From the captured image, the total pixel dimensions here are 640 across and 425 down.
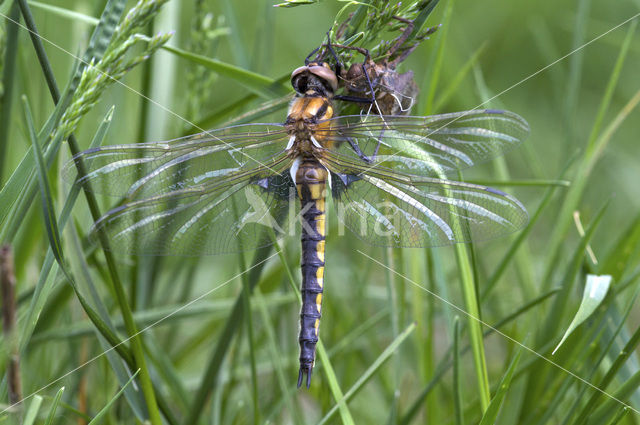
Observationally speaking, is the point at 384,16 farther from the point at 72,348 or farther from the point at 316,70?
the point at 72,348

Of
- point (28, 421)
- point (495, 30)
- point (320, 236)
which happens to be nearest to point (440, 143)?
point (320, 236)

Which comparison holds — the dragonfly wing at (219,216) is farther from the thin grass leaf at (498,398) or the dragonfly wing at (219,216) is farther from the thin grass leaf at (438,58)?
the thin grass leaf at (498,398)

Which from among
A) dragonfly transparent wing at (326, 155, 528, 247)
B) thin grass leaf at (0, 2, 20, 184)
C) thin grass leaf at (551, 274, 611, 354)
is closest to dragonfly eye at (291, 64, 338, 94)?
dragonfly transparent wing at (326, 155, 528, 247)

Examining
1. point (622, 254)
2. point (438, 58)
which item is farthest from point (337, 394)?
point (438, 58)

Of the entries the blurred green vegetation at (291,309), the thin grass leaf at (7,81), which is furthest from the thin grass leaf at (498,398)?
the thin grass leaf at (7,81)

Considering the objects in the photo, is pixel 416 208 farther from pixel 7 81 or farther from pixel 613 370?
pixel 7 81
